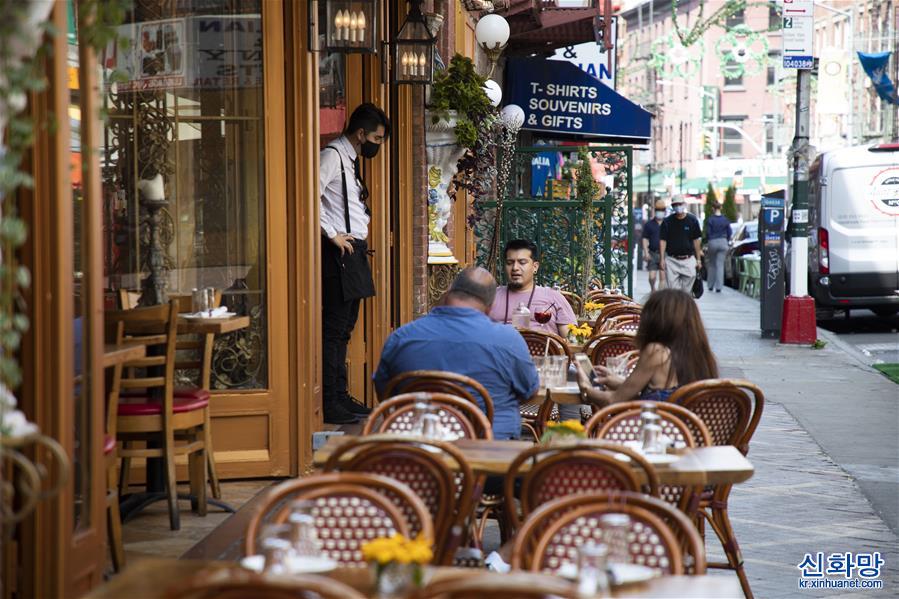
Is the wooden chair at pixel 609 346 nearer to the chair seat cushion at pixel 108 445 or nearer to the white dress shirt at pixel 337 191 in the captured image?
the white dress shirt at pixel 337 191

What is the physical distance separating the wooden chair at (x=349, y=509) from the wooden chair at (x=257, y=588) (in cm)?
86

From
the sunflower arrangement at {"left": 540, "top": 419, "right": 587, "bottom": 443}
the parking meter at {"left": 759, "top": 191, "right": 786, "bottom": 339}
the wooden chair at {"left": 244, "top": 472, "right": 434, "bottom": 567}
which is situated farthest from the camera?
the parking meter at {"left": 759, "top": 191, "right": 786, "bottom": 339}

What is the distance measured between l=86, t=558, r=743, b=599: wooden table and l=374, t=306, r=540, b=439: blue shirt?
2504 mm

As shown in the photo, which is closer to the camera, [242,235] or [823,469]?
[242,235]

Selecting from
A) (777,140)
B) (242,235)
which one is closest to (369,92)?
(242,235)

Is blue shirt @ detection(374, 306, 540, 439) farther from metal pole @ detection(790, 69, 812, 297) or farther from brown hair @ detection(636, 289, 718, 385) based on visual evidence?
metal pole @ detection(790, 69, 812, 297)

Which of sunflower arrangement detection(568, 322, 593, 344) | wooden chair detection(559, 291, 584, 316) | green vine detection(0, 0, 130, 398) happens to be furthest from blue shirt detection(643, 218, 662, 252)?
green vine detection(0, 0, 130, 398)

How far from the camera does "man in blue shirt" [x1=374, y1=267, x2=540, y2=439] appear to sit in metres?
5.92

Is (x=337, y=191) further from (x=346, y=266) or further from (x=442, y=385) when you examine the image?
(x=442, y=385)

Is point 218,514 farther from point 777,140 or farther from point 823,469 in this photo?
point 777,140

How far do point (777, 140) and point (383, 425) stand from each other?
61.6 m

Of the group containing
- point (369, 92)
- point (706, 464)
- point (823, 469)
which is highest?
point (369, 92)

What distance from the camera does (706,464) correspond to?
15.6 feet

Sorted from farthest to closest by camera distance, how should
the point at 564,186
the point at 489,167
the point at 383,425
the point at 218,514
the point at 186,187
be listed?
the point at 564,186 → the point at 489,167 → the point at 186,187 → the point at 218,514 → the point at 383,425
